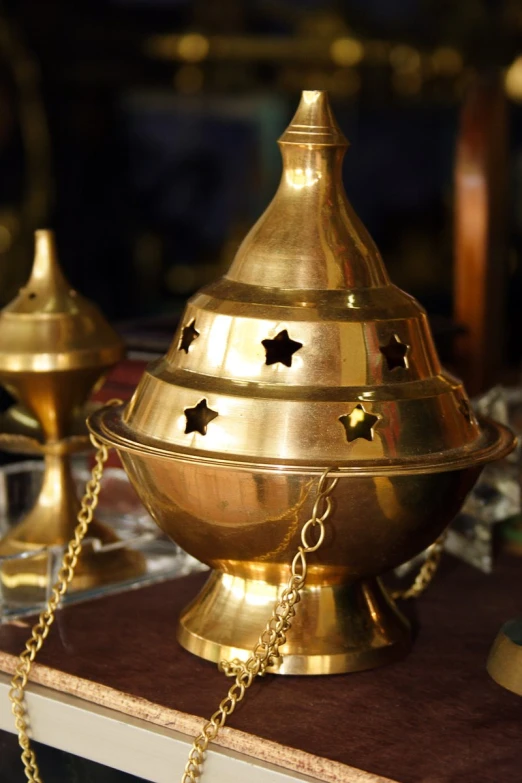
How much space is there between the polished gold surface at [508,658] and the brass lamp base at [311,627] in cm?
6

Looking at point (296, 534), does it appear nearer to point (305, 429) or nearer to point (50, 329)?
point (305, 429)

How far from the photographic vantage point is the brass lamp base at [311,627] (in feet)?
2.58

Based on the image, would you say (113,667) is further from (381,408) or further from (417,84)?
(417,84)

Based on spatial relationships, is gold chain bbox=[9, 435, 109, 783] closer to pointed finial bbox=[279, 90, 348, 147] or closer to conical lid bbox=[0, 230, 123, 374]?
conical lid bbox=[0, 230, 123, 374]

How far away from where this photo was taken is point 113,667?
2.64 feet

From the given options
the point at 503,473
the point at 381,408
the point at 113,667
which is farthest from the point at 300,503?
the point at 503,473

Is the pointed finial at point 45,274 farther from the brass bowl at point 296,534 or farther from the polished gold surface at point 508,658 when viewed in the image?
the polished gold surface at point 508,658

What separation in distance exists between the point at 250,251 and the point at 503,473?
337 mm

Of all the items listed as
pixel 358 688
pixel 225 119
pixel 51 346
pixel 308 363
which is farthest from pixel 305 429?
pixel 225 119

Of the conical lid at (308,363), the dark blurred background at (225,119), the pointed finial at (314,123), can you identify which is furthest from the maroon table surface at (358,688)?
the dark blurred background at (225,119)

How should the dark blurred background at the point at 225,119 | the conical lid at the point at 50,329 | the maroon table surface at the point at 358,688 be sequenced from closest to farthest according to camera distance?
the maroon table surface at the point at 358,688 < the conical lid at the point at 50,329 < the dark blurred background at the point at 225,119

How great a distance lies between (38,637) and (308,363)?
24cm

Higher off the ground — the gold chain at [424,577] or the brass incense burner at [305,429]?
the brass incense burner at [305,429]

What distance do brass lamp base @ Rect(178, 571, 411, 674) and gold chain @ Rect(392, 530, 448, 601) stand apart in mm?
100
